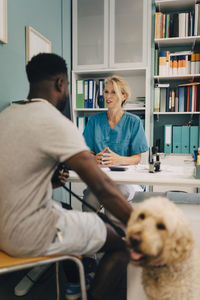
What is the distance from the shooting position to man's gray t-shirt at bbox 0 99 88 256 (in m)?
0.93

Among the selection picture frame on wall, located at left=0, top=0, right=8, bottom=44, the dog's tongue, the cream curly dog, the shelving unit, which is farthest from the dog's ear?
the shelving unit

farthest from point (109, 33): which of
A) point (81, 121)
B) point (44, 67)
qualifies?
point (44, 67)

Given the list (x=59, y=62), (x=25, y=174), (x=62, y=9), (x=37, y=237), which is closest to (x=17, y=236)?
(x=37, y=237)

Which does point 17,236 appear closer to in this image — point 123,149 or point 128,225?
point 128,225

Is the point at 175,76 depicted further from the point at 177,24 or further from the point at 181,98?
the point at 177,24

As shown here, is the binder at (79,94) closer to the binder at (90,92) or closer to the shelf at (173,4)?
the binder at (90,92)

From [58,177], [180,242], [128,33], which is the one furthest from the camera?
[128,33]

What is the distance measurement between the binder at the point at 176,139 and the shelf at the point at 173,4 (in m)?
1.50

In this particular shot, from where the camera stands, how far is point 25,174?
0.95 meters

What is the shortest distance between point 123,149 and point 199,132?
128cm

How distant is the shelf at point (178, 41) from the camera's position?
312 centimetres

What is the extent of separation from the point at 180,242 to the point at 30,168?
0.57 metres

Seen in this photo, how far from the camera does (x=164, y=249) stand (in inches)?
34.4

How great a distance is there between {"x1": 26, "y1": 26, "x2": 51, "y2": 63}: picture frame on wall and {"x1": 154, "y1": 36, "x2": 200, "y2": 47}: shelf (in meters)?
1.40
